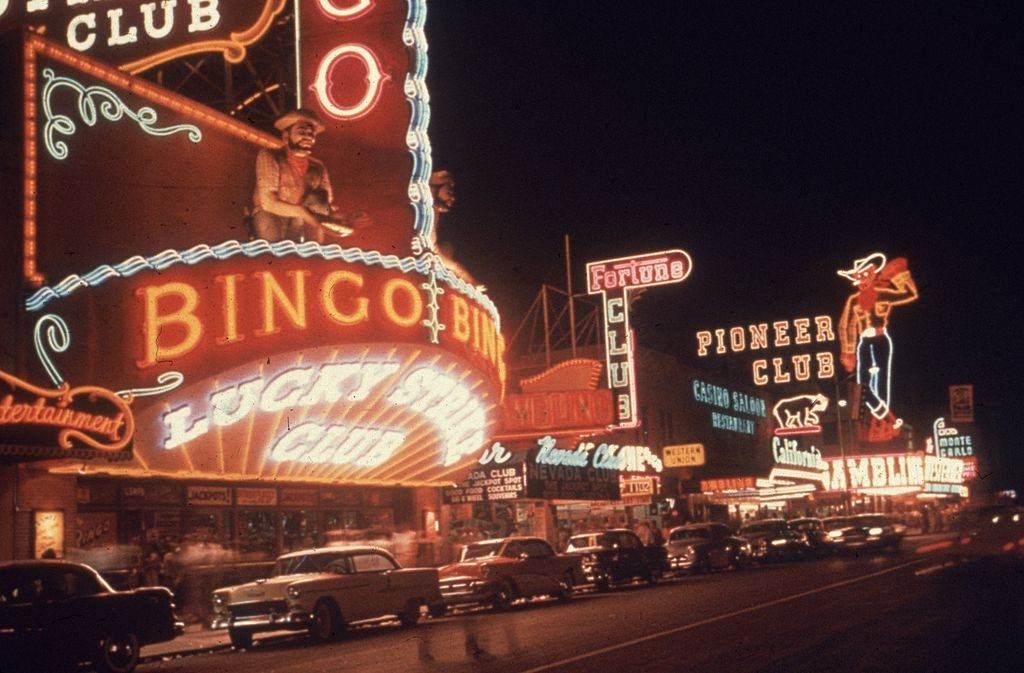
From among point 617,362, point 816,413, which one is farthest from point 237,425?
point 816,413

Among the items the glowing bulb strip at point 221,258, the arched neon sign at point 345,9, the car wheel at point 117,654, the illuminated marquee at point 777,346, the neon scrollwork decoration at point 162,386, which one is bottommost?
the car wheel at point 117,654

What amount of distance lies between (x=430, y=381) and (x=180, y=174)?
7.19 metres

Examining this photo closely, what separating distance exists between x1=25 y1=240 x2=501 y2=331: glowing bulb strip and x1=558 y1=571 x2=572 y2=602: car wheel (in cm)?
709

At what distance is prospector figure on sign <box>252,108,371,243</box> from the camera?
2852 cm

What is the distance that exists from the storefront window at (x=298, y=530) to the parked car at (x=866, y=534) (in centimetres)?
2134

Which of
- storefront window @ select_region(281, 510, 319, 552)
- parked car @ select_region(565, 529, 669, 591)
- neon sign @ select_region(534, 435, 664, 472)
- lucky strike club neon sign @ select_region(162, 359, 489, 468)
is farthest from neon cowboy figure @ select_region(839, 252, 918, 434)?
storefront window @ select_region(281, 510, 319, 552)

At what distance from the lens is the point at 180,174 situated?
1043 inches

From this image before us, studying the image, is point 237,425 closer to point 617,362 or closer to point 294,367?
point 294,367

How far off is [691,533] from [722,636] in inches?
834

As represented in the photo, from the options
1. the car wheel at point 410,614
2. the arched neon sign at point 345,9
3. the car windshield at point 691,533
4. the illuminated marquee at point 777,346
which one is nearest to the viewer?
the car wheel at point 410,614

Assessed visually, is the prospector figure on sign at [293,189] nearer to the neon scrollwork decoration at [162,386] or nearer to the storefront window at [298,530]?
the neon scrollwork decoration at [162,386]

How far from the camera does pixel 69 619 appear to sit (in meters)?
14.4

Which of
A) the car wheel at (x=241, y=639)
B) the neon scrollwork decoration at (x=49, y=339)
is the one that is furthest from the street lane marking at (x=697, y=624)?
the neon scrollwork decoration at (x=49, y=339)

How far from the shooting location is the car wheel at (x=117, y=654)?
1483cm
